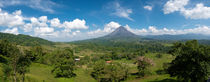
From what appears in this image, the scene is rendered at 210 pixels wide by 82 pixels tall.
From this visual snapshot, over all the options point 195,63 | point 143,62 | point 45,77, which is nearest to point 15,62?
point 45,77

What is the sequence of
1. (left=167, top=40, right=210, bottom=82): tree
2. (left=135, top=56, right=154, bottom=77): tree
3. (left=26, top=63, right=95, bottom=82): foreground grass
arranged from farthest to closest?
(left=135, top=56, right=154, bottom=77): tree
(left=26, top=63, right=95, bottom=82): foreground grass
(left=167, top=40, right=210, bottom=82): tree

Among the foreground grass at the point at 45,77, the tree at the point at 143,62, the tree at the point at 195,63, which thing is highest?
the tree at the point at 195,63

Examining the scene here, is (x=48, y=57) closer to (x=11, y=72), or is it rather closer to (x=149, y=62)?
(x=11, y=72)

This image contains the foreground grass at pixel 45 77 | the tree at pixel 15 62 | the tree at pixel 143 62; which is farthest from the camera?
the tree at pixel 143 62

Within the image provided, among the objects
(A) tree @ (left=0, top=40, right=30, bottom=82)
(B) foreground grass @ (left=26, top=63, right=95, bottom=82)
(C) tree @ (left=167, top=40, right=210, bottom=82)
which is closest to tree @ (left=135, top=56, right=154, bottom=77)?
(B) foreground grass @ (left=26, top=63, right=95, bottom=82)

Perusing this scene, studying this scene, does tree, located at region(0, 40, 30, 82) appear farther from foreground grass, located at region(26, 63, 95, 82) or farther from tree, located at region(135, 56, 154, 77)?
tree, located at region(135, 56, 154, 77)

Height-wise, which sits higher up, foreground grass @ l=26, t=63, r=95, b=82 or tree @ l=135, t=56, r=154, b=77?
tree @ l=135, t=56, r=154, b=77

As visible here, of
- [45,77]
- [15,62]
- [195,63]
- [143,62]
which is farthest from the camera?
[143,62]

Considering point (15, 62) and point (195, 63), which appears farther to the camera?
point (15, 62)

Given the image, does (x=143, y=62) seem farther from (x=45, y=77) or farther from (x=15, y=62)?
(x=15, y=62)

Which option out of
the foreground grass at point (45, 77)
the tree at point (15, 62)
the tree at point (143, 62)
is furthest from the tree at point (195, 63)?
the foreground grass at point (45, 77)

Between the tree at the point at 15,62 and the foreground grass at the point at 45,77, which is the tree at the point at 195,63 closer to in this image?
the tree at the point at 15,62
